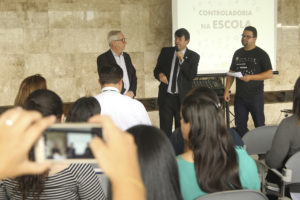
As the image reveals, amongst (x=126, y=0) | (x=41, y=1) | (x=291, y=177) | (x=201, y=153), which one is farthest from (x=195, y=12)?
(x=201, y=153)

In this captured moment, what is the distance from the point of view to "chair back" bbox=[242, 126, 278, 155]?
301 centimetres

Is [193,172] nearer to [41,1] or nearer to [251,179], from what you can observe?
[251,179]

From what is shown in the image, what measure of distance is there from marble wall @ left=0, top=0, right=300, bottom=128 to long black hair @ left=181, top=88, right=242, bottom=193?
4.35 meters

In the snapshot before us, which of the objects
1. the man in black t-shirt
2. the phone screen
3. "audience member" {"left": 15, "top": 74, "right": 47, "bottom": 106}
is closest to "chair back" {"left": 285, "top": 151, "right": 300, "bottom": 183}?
the phone screen

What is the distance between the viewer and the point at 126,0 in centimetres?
609

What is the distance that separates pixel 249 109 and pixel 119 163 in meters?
4.46

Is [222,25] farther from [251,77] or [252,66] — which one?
[251,77]

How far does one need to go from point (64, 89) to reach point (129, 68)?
5.42ft

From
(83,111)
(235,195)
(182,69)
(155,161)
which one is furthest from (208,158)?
(182,69)

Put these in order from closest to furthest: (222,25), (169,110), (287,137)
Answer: (287,137)
(169,110)
(222,25)

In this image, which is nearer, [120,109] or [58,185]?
[58,185]

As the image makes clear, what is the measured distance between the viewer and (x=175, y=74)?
4.76 meters

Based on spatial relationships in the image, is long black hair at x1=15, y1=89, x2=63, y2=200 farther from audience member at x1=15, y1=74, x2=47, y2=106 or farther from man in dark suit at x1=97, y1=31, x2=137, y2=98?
man in dark suit at x1=97, y1=31, x2=137, y2=98

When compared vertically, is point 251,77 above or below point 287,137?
above
